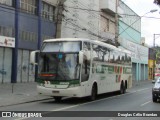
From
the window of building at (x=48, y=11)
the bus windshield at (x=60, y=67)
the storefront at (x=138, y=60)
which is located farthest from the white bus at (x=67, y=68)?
the storefront at (x=138, y=60)

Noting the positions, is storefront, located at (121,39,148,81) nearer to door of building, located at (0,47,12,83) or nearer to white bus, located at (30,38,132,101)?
door of building, located at (0,47,12,83)

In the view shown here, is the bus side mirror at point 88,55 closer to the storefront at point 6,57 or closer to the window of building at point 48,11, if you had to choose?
the storefront at point 6,57

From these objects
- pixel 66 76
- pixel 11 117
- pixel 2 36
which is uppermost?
pixel 2 36

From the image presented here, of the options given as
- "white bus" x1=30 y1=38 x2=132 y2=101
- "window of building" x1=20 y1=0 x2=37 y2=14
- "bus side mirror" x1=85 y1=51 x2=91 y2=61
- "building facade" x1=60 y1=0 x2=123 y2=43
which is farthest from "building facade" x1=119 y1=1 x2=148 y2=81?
"bus side mirror" x1=85 y1=51 x2=91 y2=61

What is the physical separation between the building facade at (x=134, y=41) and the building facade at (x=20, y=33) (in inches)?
752

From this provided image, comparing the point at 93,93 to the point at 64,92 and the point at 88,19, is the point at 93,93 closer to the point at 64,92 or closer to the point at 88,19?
the point at 64,92

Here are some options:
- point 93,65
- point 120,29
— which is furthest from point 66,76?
point 120,29

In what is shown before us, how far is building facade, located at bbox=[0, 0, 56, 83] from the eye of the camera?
33.2m

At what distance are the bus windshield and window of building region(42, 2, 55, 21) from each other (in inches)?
791

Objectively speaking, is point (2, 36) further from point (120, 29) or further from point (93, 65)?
point (120, 29)

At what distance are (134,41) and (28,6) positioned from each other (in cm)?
3594

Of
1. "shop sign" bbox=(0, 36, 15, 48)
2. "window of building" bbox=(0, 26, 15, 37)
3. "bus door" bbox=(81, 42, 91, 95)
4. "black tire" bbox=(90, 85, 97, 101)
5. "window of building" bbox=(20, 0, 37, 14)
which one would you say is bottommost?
"black tire" bbox=(90, 85, 97, 101)

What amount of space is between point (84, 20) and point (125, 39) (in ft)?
43.9

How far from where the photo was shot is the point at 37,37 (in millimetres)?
38312
